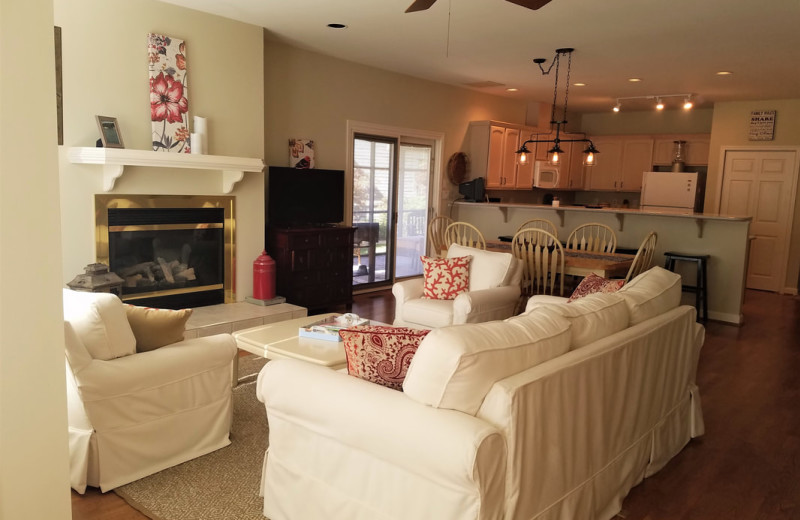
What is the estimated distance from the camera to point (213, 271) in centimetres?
533

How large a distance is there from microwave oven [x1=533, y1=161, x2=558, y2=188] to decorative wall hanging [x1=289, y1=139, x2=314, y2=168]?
13.3ft

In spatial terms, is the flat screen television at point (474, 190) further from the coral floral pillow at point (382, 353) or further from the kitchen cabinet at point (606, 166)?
the coral floral pillow at point (382, 353)

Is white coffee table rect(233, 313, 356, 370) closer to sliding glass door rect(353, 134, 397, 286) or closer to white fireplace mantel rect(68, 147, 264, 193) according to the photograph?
white fireplace mantel rect(68, 147, 264, 193)

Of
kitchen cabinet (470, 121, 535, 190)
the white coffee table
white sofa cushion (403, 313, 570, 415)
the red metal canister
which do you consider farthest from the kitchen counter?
white sofa cushion (403, 313, 570, 415)

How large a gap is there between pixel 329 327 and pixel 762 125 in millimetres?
7416

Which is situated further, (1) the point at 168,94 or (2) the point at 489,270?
(1) the point at 168,94

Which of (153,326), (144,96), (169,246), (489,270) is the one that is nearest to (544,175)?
(489,270)

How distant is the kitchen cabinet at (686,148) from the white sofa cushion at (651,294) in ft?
21.8

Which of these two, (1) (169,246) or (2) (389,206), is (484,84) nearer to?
(2) (389,206)

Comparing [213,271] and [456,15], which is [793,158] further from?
[213,271]

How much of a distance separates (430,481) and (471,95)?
23.8 feet

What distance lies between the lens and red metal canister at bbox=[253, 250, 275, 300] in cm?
537

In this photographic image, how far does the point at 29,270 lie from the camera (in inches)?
54.5

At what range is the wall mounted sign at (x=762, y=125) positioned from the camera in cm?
803
